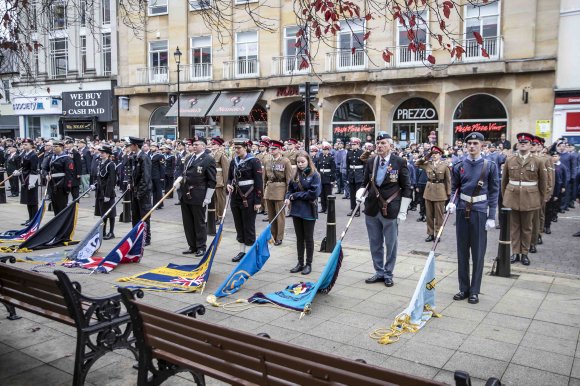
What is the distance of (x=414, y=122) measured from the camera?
87.4 ft

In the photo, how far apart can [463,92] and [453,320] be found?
20.6 m

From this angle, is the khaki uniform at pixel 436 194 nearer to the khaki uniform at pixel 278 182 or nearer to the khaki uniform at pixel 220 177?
the khaki uniform at pixel 278 182

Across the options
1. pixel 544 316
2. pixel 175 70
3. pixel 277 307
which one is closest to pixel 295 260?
pixel 277 307

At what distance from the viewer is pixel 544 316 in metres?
6.18

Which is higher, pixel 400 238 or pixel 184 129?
pixel 184 129

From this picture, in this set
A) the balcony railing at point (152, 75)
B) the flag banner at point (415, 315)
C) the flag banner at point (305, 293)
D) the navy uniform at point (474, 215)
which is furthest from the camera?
the balcony railing at point (152, 75)

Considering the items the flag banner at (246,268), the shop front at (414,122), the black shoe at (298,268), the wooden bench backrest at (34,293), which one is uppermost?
the shop front at (414,122)

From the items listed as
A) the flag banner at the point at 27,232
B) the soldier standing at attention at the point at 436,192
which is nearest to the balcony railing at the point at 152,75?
the flag banner at the point at 27,232

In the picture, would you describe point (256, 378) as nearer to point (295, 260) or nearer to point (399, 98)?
point (295, 260)

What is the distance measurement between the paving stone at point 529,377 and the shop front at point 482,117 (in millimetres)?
21307

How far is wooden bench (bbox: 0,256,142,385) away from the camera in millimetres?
4074

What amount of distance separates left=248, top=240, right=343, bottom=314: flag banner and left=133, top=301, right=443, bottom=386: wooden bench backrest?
2.84 m

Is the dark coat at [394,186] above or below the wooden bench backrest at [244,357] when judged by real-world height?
above

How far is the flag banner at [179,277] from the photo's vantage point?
7.26 m
